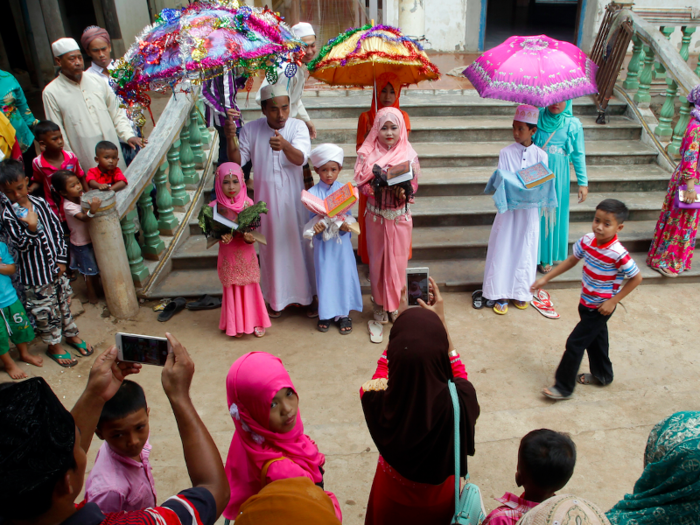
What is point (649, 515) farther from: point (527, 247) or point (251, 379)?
point (527, 247)

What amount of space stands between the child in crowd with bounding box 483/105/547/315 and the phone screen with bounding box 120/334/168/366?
3834mm

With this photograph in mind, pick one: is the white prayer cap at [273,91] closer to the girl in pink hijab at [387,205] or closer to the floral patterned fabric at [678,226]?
the girl in pink hijab at [387,205]

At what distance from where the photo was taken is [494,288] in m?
5.30

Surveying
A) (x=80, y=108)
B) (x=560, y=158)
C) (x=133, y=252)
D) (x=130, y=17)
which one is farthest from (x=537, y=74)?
(x=130, y=17)

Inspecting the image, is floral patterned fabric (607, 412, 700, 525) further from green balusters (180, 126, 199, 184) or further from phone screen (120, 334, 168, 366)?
green balusters (180, 126, 199, 184)

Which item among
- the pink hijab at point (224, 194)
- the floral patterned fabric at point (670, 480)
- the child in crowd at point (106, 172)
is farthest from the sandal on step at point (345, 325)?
the floral patterned fabric at point (670, 480)

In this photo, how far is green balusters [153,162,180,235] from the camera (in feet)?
18.5

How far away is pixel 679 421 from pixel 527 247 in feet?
11.5

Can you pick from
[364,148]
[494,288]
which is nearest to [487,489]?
[494,288]

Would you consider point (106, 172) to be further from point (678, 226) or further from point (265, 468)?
point (678, 226)

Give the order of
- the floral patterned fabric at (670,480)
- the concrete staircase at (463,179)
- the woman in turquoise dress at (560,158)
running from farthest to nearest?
1. the concrete staircase at (463,179)
2. the woman in turquoise dress at (560,158)
3. the floral patterned fabric at (670,480)

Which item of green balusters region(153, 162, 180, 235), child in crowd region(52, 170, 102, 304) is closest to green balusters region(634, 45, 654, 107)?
green balusters region(153, 162, 180, 235)

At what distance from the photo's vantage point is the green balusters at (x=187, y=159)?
6199 mm

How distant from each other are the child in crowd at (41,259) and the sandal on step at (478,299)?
360 cm
